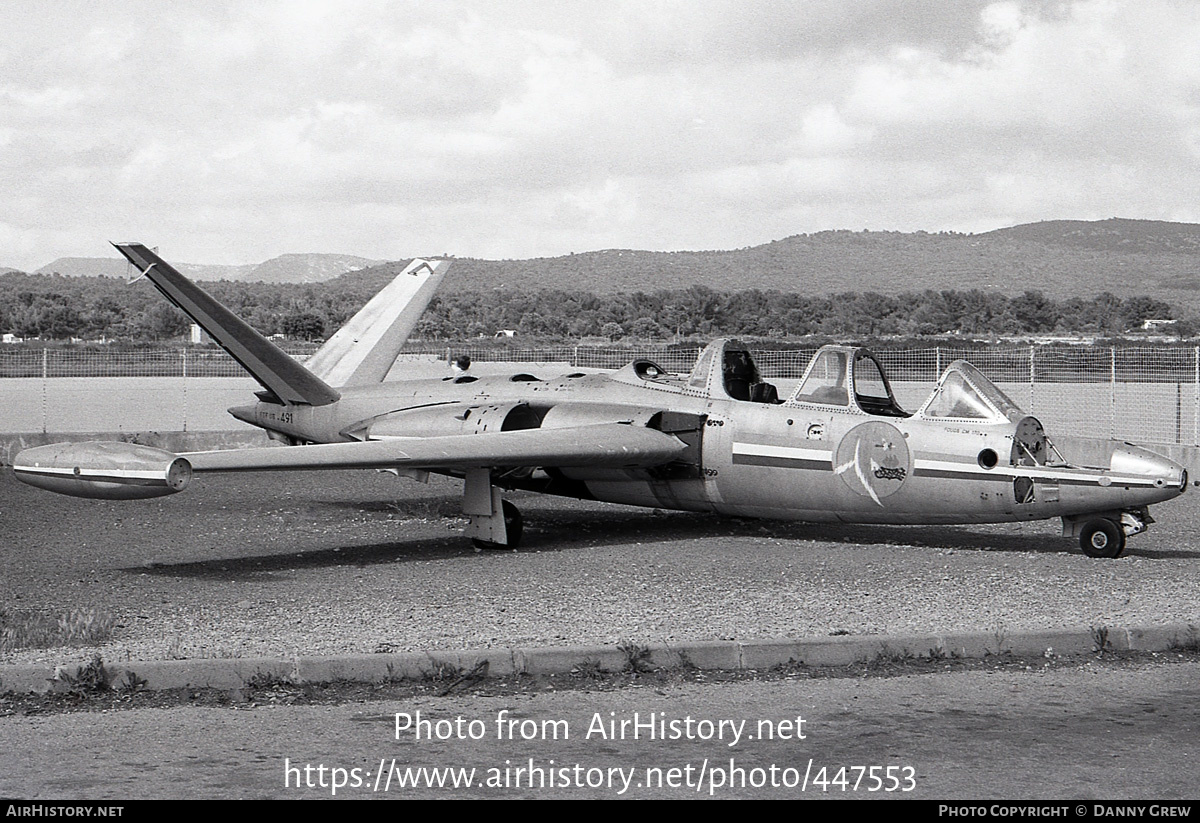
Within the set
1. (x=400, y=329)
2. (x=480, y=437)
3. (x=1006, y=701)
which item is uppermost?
(x=400, y=329)

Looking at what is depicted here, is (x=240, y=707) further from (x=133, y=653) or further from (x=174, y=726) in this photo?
(x=133, y=653)

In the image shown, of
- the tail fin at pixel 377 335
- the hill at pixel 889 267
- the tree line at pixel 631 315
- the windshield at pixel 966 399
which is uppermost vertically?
the hill at pixel 889 267

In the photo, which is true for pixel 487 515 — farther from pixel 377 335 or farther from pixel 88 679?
pixel 88 679

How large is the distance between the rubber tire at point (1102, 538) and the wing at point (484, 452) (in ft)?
13.9

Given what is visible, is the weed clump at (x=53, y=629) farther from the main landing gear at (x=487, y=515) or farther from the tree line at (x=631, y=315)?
→ the tree line at (x=631, y=315)

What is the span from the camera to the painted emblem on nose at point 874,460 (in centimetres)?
1336

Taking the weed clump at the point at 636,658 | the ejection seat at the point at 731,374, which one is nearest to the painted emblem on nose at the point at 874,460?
the ejection seat at the point at 731,374

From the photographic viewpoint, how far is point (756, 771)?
6160mm

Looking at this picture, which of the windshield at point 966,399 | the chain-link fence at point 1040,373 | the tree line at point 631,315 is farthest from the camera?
the tree line at point 631,315

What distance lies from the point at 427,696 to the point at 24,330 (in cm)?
8599

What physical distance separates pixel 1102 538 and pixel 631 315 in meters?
78.9

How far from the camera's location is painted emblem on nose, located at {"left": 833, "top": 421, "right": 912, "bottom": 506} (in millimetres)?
13359

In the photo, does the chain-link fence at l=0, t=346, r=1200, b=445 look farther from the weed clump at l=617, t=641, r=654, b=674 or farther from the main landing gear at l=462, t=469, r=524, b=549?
the weed clump at l=617, t=641, r=654, b=674

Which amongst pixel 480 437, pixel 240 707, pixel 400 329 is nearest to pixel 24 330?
pixel 400 329
